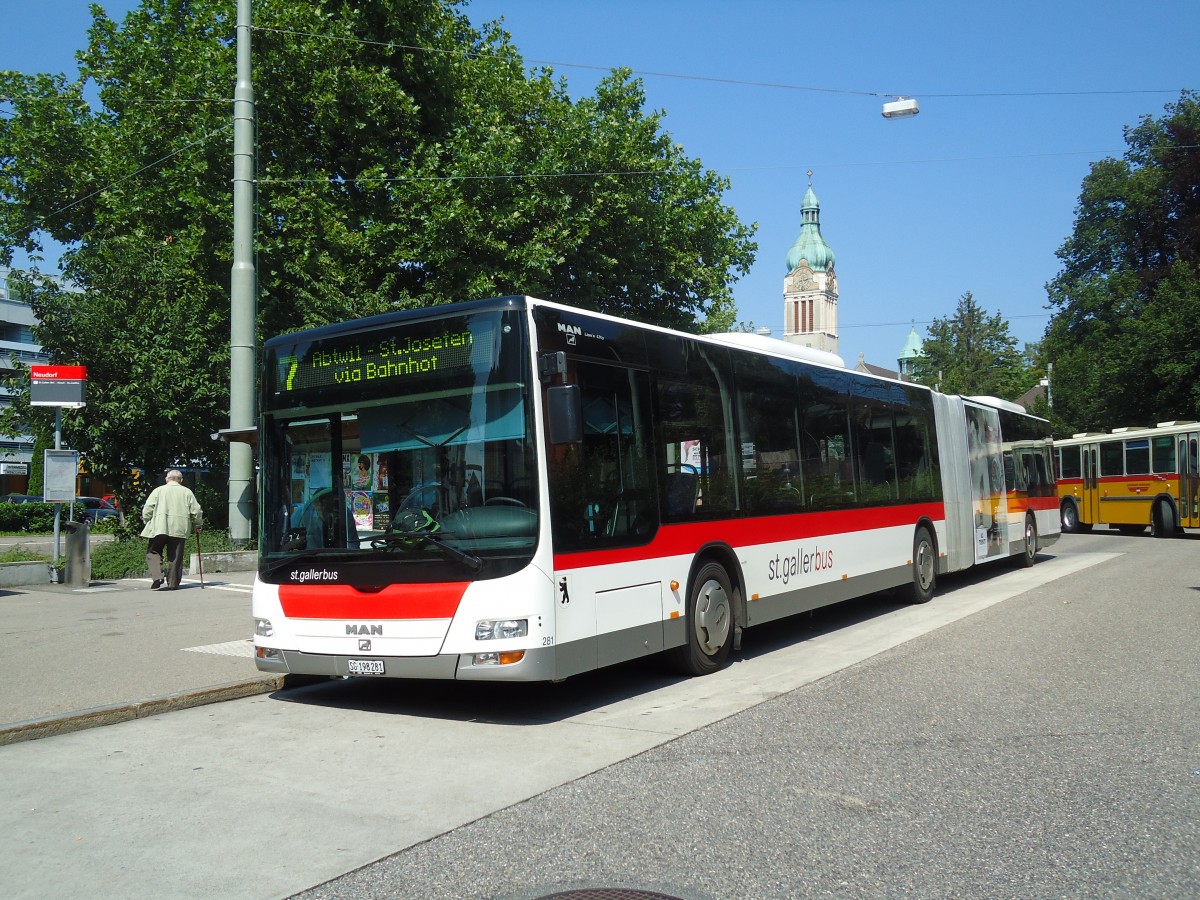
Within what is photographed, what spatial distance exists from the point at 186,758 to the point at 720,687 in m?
3.99

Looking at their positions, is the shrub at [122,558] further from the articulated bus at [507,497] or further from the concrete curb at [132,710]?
the articulated bus at [507,497]

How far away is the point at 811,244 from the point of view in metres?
148

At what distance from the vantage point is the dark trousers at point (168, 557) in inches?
593

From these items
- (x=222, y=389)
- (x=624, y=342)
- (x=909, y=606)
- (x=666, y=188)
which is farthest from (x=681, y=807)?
(x=666, y=188)

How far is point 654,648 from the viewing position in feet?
27.2

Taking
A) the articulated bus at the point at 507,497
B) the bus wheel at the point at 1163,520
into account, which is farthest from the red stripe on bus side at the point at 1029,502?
the articulated bus at the point at 507,497

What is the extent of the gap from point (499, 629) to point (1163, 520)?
2724 cm

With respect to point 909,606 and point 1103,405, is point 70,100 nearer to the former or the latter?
point 909,606

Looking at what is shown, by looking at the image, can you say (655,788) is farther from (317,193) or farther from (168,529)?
(317,193)

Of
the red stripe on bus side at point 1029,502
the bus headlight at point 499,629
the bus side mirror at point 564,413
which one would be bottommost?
the bus headlight at point 499,629

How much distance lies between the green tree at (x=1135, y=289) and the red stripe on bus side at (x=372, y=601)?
3903cm

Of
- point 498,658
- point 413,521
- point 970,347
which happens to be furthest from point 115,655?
point 970,347

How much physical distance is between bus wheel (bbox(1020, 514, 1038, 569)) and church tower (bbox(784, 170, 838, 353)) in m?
127

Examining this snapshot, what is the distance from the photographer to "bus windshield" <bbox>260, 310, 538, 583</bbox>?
721 centimetres
